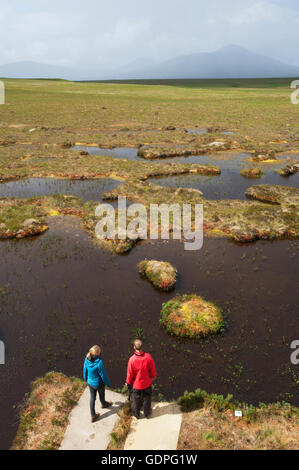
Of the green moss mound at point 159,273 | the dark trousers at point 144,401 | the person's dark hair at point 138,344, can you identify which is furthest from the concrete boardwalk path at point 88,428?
the green moss mound at point 159,273

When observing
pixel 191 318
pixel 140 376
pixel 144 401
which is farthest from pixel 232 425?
pixel 191 318

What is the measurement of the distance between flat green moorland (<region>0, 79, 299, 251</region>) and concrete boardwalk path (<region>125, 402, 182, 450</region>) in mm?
16161

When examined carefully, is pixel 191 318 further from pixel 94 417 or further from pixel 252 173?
pixel 252 173

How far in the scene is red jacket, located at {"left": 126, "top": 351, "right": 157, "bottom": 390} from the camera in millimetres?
9805

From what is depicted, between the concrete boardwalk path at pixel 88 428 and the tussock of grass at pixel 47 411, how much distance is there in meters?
0.27

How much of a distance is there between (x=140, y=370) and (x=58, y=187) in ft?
100

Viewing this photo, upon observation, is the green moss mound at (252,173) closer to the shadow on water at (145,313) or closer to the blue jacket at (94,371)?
the shadow on water at (145,313)

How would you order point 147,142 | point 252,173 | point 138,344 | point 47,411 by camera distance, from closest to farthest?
point 138,344 < point 47,411 < point 252,173 < point 147,142

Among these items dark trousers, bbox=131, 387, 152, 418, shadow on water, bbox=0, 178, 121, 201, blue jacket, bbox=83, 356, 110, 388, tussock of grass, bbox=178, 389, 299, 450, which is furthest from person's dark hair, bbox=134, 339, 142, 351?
shadow on water, bbox=0, 178, 121, 201

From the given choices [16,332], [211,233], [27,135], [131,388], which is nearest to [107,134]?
[27,135]

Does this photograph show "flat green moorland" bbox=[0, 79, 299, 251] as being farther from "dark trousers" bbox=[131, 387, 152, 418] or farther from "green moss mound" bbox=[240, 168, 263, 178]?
"dark trousers" bbox=[131, 387, 152, 418]

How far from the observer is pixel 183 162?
46.9m

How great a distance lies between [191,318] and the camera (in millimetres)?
15336
